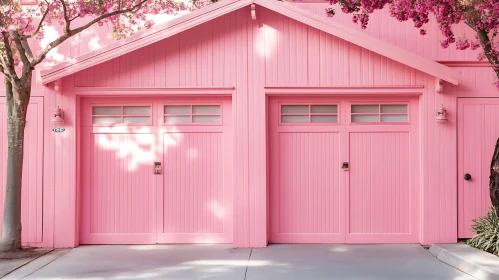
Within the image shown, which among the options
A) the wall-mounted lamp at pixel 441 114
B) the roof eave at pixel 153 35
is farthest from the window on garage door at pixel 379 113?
the roof eave at pixel 153 35

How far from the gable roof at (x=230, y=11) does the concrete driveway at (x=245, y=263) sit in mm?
2691

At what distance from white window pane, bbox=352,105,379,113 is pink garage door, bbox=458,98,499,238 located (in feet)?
4.19

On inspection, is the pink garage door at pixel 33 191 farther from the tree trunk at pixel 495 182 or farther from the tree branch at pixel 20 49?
the tree trunk at pixel 495 182

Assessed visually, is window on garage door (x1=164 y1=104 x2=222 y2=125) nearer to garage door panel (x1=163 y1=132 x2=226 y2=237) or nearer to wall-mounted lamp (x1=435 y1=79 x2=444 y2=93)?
garage door panel (x1=163 y1=132 x2=226 y2=237)

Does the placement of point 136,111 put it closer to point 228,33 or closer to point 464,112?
point 228,33

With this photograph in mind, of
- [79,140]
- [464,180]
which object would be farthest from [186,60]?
[464,180]

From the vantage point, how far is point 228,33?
26.0ft

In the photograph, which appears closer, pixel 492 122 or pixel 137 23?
pixel 492 122

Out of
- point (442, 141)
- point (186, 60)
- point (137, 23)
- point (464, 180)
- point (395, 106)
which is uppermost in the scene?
point (137, 23)

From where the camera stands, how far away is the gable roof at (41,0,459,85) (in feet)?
24.7

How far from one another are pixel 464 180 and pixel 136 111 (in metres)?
5.24

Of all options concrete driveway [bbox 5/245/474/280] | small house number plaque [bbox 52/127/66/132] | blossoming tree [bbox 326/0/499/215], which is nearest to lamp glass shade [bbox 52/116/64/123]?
small house number plaque [bbox 52/127/66/132]

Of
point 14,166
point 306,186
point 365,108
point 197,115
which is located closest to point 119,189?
point 14,166

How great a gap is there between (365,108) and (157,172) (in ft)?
11.2
